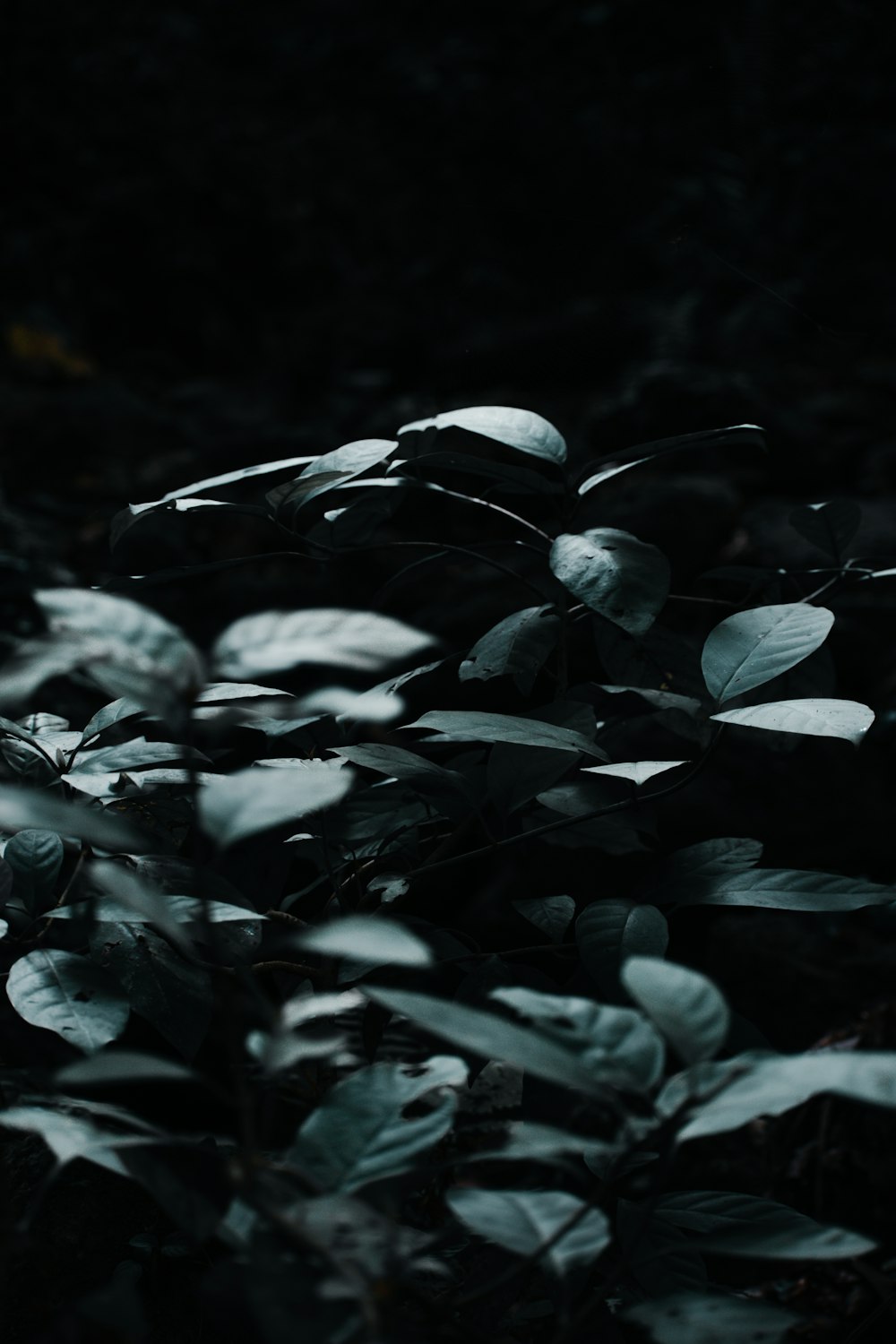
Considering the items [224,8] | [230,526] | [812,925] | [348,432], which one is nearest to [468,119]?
[224,8]

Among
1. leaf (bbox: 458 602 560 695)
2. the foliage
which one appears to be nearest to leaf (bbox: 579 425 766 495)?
the foliage

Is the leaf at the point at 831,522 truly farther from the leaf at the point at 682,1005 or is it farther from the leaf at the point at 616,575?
the leaf at the point at 682,1005

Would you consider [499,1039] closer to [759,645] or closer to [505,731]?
[505,731]

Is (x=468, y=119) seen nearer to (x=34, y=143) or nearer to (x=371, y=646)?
(x=34, y=143)

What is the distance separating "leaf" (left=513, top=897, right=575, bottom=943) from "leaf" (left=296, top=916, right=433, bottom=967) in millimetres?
380

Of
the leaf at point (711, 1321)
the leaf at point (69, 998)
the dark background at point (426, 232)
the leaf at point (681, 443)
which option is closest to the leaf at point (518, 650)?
the leaf at point (681, 443)

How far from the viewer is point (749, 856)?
2.43ft

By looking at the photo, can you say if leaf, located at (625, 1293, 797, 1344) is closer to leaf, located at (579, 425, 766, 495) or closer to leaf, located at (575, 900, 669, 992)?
leaf, located at (575, 900, 669, 992)

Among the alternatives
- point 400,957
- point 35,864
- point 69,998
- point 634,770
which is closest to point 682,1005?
point 400,957

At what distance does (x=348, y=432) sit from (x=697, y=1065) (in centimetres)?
279

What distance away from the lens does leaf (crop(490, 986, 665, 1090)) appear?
0.42 meters

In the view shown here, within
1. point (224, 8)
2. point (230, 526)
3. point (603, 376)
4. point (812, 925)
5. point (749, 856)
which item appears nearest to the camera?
point (749, 856)

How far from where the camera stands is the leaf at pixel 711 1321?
0.40m

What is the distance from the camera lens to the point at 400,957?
0.36 metres
